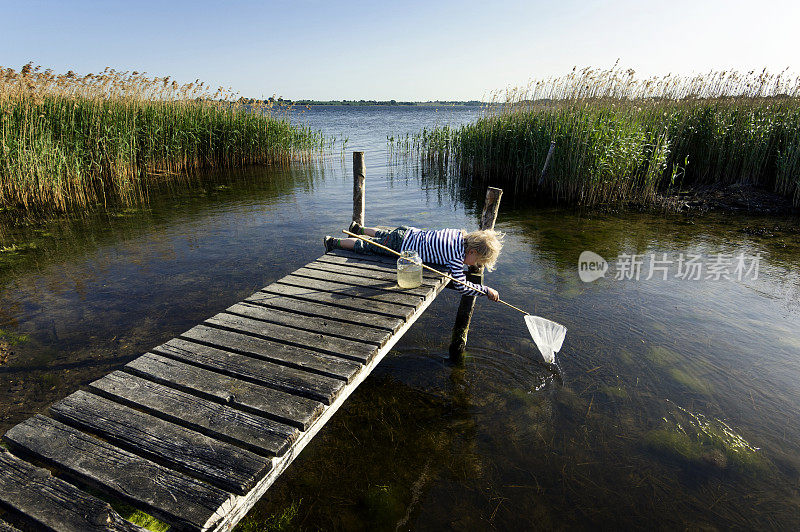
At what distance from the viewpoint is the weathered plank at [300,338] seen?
3652 millimetres

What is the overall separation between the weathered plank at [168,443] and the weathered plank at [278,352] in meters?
0.91

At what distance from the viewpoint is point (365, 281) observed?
17.3 feet

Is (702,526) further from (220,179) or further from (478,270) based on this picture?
(220,179)

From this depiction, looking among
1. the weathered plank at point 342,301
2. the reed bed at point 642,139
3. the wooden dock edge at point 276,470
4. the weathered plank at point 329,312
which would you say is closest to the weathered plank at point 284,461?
the wooden dock edge at point 276,470

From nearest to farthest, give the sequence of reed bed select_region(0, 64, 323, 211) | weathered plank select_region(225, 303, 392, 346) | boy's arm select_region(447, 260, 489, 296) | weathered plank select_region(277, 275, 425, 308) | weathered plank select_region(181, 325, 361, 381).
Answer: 1. weathered plank select_region(181, 325, 361, 381)
2. weathered plank select_region(225, 303, 392, 346)
3. weathered plank select_region(277, 275, 425, 308)
4. boy's arm select_region(447, 260, 489, 296)
5. reed bed select_region(0, 64, 323, 211)

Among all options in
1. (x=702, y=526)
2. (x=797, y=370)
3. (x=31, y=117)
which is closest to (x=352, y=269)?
(x=702, y=526)

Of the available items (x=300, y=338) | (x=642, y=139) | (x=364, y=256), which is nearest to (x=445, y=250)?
(x=364, y=256)

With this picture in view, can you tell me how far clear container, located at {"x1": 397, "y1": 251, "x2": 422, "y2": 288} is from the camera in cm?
503

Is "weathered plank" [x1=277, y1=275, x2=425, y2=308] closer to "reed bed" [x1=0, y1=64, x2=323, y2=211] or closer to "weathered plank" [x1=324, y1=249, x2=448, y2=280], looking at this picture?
"weathered plank" [x1=324, y1=249, x2=448, y2=280]

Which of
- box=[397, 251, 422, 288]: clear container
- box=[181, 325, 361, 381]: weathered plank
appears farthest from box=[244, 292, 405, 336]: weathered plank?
box=[397, 251, 422, 288]: clear container

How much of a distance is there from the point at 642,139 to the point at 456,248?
412 inches

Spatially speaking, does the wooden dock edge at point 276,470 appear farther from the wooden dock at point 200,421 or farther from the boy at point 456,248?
the boy at point 456,248

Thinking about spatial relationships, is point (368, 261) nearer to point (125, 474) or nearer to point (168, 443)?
point (168, 443)

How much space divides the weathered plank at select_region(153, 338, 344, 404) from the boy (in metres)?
2.53
